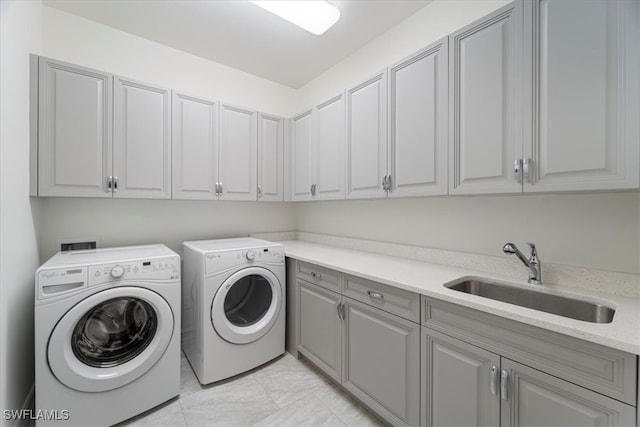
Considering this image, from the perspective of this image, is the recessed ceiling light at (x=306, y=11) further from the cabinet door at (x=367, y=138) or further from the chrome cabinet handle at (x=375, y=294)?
the chrome cabinet handle at (x=375, y=294)

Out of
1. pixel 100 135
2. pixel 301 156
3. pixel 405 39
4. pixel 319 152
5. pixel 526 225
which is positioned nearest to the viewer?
pixel 526 225

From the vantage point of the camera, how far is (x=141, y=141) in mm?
1999

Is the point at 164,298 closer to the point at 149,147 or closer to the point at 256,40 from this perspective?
the point at 149,147

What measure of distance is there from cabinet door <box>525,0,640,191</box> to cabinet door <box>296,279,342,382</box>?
4.45 ft

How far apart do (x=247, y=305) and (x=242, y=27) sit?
232 cm

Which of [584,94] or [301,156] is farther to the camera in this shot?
[301,156]

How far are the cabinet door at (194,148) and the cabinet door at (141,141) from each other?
0.22 feet

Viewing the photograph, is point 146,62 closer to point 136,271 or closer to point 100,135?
point 100,135

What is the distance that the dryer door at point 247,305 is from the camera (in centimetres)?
191

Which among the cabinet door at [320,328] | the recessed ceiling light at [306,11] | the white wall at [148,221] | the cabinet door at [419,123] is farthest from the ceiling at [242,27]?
the cabinet door at [320,328]

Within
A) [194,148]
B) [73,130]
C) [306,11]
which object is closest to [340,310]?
[194,148]

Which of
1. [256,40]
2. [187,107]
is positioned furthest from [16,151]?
[256,40]

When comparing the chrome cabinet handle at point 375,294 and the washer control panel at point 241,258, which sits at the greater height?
the washer control panel at point 241,258

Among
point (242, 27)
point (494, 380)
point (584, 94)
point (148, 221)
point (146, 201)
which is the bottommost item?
point (494, 380)
